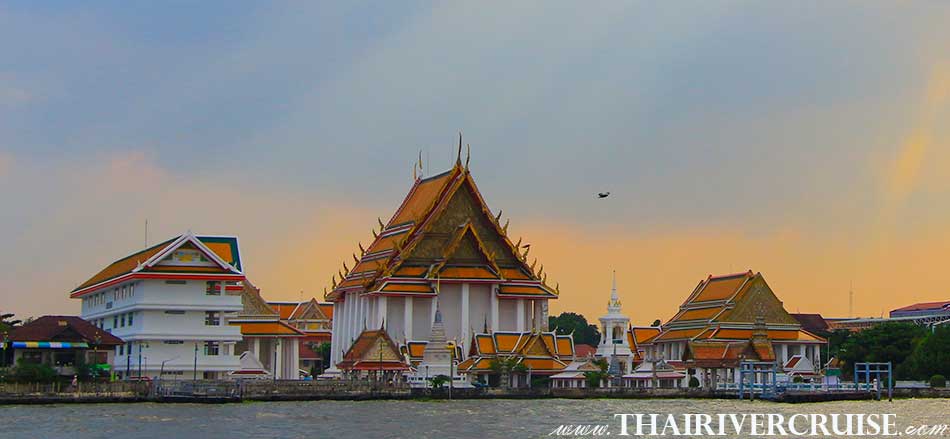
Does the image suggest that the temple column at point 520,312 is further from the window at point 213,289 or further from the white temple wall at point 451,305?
the window at point 213,289

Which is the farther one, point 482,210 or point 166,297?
point 482,210

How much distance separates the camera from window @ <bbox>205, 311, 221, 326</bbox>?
3152 inches

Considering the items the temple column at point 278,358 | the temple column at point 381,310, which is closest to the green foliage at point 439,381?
the temple column at point 278,358

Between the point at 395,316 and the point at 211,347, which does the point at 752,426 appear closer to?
the point at 211,347

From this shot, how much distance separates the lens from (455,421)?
61906mm

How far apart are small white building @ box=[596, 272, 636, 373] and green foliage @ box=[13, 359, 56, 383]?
149ft

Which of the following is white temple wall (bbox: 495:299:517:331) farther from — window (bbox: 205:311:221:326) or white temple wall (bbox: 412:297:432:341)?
window (bbox: 205:311:221:326)

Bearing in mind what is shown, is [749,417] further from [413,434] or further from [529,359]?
[529,359]

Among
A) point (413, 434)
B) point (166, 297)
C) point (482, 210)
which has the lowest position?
point (413, 434)

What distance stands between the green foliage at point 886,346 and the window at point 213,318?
46972 millimetres

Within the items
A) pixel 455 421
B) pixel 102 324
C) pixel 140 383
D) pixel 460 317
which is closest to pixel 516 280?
pixel 460 317

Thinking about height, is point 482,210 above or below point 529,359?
above

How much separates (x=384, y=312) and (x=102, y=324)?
2157cm

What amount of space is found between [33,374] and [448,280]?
37.1m
